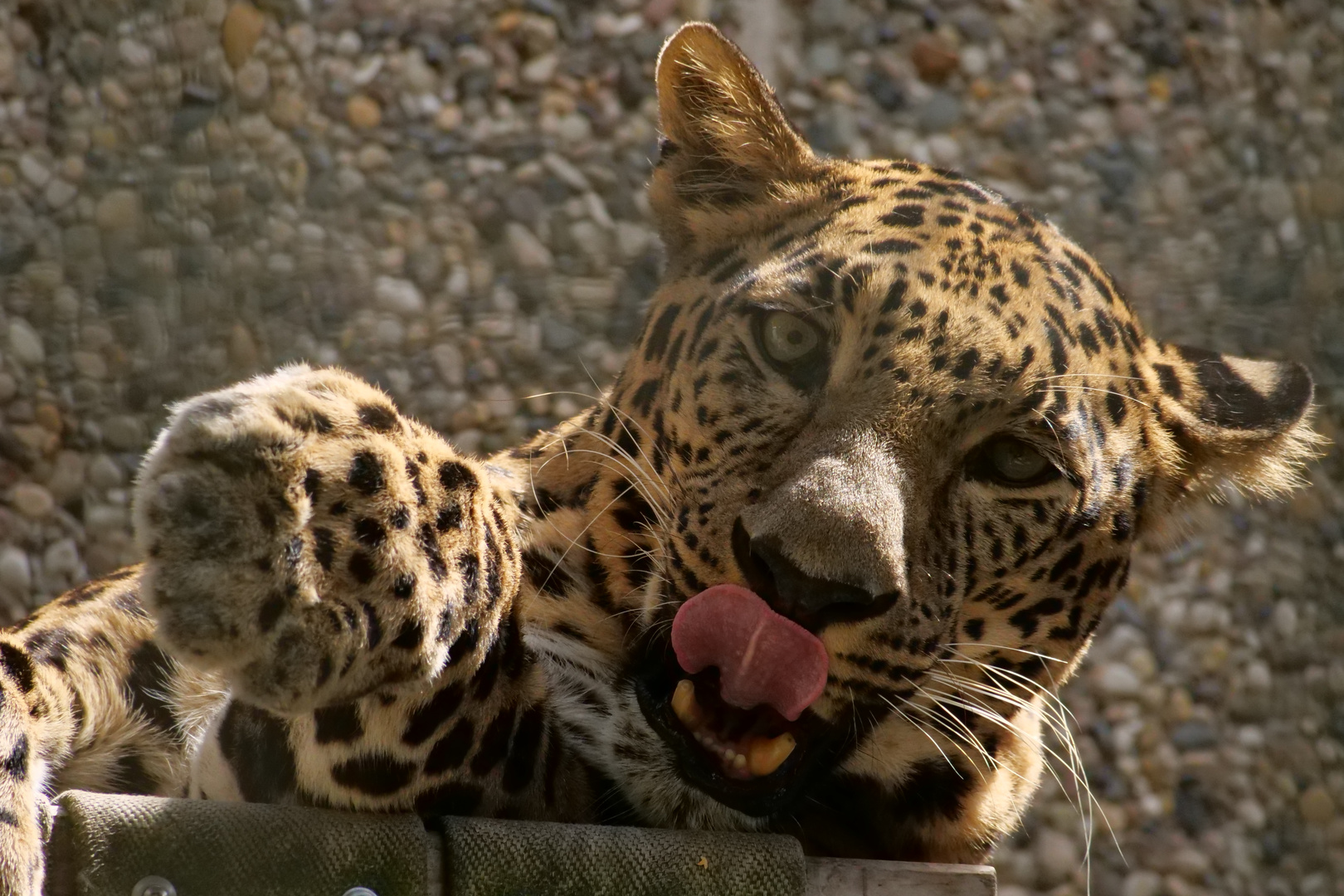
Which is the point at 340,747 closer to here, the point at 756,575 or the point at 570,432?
the point at 756,575

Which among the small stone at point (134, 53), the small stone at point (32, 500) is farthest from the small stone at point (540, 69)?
the small stone at point (32, 500)

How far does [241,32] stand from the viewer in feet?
14.1

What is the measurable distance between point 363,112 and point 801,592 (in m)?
2.84

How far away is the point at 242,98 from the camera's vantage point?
4246 millimetres

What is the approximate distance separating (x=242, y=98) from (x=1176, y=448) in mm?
2794

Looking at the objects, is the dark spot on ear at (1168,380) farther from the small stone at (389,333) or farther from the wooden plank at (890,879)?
the small stone at (389,333)

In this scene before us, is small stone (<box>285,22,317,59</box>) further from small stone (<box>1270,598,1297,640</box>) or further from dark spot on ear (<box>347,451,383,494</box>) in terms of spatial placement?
small stone (<box>1270,598,1297,640</box>)

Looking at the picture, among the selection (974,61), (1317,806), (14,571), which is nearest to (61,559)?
(14,571)

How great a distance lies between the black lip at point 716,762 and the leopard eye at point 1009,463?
538 millimetres

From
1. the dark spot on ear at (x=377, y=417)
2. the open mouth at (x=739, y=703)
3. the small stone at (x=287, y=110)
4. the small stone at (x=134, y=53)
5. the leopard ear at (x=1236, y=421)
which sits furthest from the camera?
the small stone at (x=287, y=110)

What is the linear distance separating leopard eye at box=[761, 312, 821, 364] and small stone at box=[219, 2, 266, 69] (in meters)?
2.25

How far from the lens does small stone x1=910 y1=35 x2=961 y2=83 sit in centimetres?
499

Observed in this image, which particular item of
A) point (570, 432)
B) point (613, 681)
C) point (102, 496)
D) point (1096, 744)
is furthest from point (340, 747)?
point (1096, 744)

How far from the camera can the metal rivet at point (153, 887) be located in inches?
84.0
